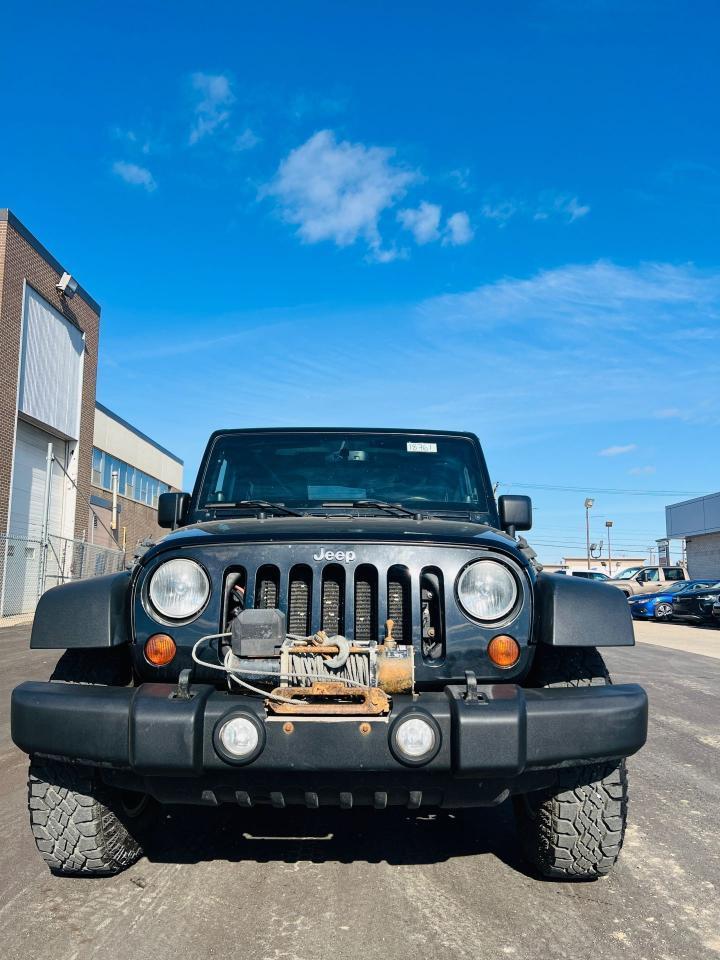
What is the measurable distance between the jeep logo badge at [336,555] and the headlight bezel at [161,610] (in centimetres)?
41

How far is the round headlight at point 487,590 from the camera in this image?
2.92 m

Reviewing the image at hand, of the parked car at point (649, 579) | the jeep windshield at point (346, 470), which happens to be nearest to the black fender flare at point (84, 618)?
the jeep windshield at point (346, 470)

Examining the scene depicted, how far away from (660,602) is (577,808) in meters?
23.1

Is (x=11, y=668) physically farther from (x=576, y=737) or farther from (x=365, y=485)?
(x=576, y=737)

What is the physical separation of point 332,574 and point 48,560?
19.7 meters

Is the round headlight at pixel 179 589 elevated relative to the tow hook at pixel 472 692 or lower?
elevated

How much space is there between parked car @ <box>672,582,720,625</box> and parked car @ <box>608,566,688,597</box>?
811 cm

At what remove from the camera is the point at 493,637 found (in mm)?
2883

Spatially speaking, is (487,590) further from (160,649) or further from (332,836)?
(332,836)

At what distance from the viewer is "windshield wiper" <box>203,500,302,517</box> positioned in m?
3.75

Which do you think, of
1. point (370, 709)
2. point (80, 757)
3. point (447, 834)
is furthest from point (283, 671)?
point (447, 834)

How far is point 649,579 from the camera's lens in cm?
3167

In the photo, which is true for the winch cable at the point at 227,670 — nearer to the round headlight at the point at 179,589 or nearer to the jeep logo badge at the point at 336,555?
the round headlight at the point at 179,589

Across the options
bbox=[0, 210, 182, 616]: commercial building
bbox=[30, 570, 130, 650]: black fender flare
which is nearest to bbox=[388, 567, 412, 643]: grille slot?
bbox=[30, 570, 130, 650]: black fender flare
